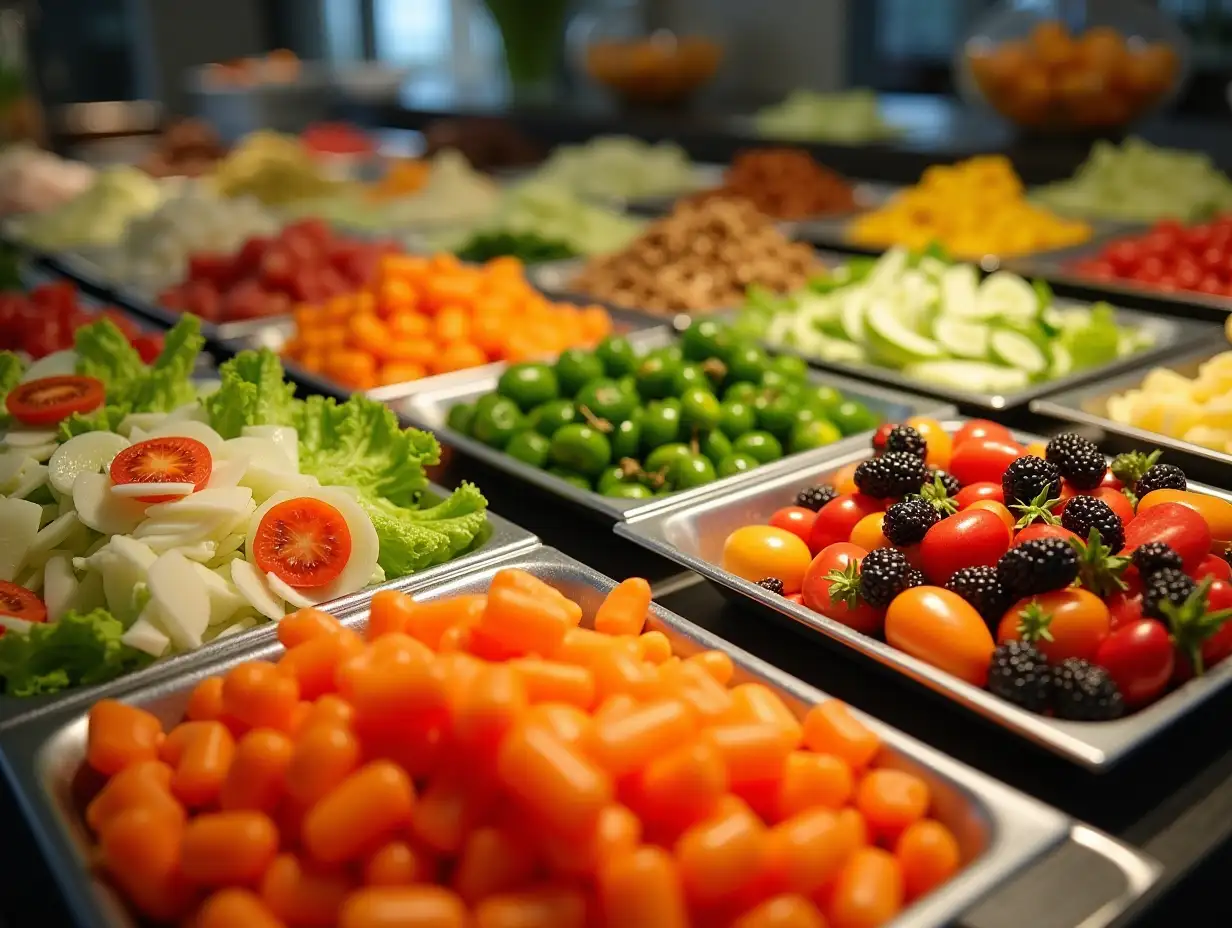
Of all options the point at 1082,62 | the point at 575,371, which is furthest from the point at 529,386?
the point at 1082,62

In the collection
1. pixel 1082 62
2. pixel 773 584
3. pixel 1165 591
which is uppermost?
pixel 1082 62

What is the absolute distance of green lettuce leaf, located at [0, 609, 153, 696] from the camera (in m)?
1.27

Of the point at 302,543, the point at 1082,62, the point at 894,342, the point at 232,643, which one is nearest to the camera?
the point at 232,643

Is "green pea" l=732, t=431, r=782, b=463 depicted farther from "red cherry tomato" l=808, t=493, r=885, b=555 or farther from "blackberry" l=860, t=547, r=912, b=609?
"blackberry" l=860, t=547, r=912, b=609

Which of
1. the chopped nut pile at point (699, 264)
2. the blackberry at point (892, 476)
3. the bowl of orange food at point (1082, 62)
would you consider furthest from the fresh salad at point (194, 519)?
the bowl of orange food at point (1082, 62)

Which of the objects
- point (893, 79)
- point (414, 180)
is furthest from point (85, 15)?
point (893, 79)

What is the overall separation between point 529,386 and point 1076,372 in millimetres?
1050

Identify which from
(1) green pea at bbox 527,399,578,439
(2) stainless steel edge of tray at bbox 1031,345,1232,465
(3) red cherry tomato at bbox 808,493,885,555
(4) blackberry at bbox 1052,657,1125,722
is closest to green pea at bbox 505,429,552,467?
(1) green pea at bbox 527,399,578,439

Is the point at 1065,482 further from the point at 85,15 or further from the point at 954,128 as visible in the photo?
the point at 85,15

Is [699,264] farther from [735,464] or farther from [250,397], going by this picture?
[250,397]

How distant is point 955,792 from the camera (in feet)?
3.50

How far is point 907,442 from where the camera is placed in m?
1.66

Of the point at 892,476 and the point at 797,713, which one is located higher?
the point at 892,476

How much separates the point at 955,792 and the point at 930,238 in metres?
2.57
